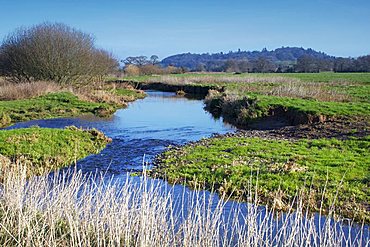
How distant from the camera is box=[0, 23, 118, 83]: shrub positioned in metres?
39.2

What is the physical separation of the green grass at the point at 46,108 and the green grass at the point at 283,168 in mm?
14453

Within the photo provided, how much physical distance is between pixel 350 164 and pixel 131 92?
1529 inches

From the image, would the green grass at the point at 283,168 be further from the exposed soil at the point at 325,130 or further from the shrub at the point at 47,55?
the shrub at the point at 47,55

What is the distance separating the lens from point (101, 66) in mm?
46125

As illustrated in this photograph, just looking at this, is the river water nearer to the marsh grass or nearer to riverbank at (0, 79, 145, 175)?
riverbank at (0, 79, 145, 175)

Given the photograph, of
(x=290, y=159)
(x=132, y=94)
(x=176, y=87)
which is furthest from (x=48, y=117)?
(x=176, y=87)

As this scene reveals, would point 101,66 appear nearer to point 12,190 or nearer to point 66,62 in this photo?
point 66,62

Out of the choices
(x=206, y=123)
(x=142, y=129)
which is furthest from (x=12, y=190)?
(x=206, y=123)

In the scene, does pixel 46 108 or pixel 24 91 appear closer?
pixel 46 108

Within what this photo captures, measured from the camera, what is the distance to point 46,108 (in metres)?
30.4

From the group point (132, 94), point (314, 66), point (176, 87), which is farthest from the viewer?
point (314, 66)

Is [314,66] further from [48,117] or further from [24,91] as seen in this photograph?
[48,117]

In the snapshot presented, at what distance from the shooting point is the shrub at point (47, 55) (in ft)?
129

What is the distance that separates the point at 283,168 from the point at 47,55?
1292 inches
